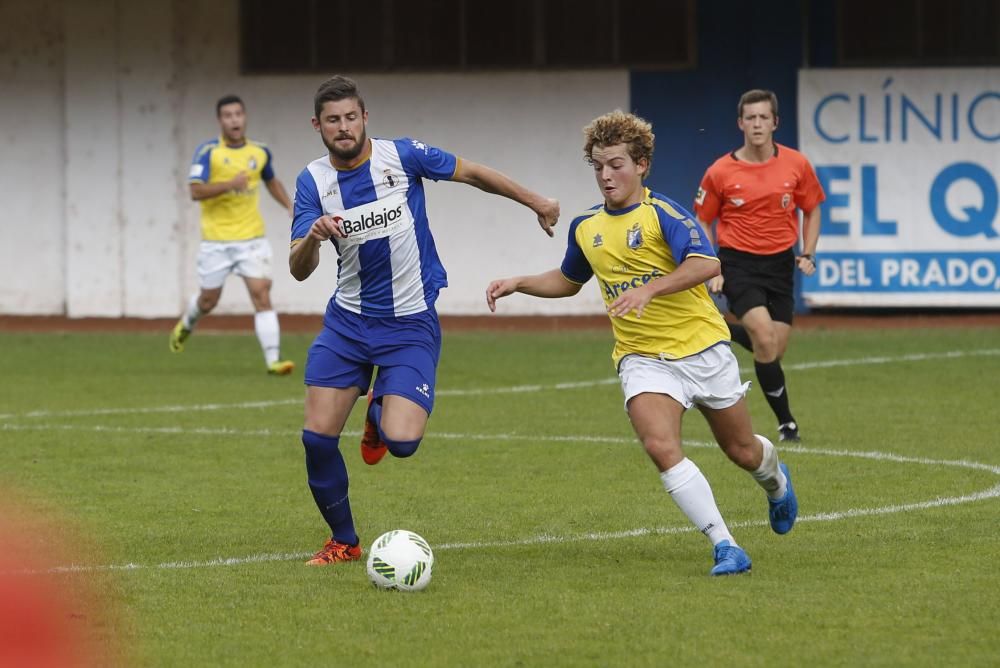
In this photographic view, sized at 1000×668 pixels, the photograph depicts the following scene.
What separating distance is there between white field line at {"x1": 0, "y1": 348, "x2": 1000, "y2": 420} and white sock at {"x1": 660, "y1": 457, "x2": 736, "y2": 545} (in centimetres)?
671

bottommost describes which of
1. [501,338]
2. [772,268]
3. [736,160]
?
[501,338]

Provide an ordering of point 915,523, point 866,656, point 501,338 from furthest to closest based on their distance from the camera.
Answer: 1. point 501,338
2. point 915,523
3. point 866,656

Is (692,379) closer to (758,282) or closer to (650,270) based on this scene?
(650,270)

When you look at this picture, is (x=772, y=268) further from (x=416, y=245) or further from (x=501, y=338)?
(x=501, y=338)

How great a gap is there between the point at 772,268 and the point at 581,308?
9670 mm

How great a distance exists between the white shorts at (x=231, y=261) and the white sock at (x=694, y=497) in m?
9.11

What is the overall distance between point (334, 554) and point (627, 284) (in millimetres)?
1593

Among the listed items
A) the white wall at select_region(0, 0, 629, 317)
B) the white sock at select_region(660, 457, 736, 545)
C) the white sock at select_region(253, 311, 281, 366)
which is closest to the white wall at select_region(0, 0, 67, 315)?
the white wall at select_region(0, 0, 629, 317)

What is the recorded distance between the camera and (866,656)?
4.90m

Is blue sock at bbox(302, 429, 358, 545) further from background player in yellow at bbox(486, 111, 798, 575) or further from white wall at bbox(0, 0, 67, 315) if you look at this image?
white wall at bbox(0, 0, 67, 315)

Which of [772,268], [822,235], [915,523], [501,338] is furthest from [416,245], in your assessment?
[822,235]

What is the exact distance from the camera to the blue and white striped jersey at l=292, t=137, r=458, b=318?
6848 mm

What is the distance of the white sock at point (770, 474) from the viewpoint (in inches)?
263

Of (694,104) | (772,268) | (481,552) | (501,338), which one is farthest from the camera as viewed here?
(694,104)
